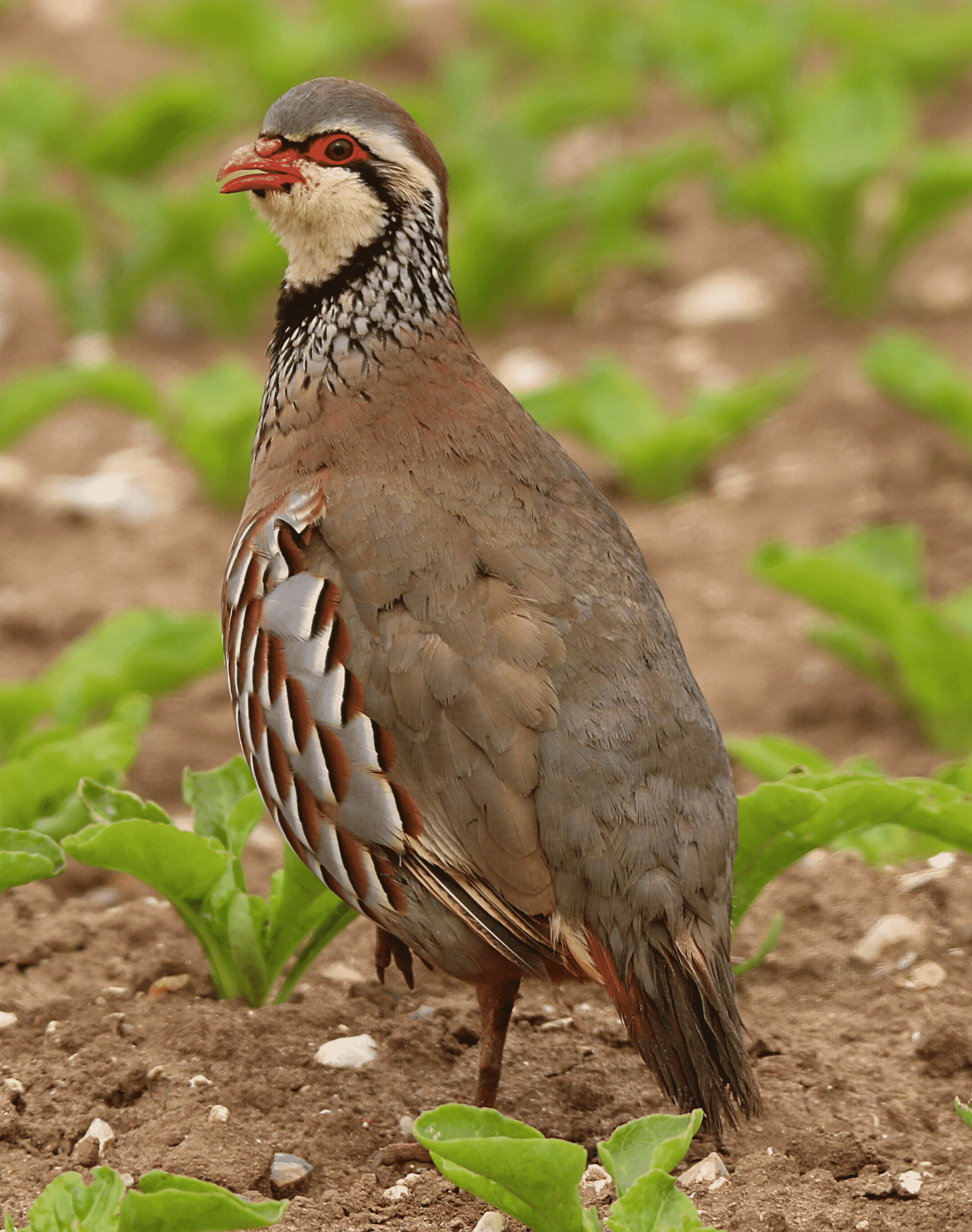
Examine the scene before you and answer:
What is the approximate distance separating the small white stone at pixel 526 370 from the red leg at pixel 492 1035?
13.6ft

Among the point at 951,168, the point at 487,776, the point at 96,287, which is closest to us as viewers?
the point at 487,776

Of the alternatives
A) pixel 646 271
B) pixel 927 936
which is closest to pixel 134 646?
pixel 927 936

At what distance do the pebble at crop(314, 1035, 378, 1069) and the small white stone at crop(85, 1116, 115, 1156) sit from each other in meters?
0.47

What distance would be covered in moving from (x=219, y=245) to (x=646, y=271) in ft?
6.96

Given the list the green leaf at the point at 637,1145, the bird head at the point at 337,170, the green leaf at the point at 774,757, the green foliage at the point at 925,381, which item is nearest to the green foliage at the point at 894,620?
the green leaf at the point at 774,757

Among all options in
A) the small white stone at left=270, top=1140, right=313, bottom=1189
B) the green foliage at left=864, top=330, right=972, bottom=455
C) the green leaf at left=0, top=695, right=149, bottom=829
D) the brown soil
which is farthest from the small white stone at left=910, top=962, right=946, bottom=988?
the green foliage at left=864, top=330, right=972, bottom=455

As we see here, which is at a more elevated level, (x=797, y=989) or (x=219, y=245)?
(x=219, y=245)

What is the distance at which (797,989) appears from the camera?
13.5 feet

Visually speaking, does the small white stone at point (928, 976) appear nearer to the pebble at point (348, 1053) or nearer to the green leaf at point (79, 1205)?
the pebble at point (348, 1053)

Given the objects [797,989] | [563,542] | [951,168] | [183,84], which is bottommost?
[797,989]

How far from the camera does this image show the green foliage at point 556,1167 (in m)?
2.85

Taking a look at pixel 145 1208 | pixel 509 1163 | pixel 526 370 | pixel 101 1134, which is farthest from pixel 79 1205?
pixel 526 370

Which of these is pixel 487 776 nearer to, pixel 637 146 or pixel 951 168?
pixel 951 168

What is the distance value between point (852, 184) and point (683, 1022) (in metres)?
4.87
